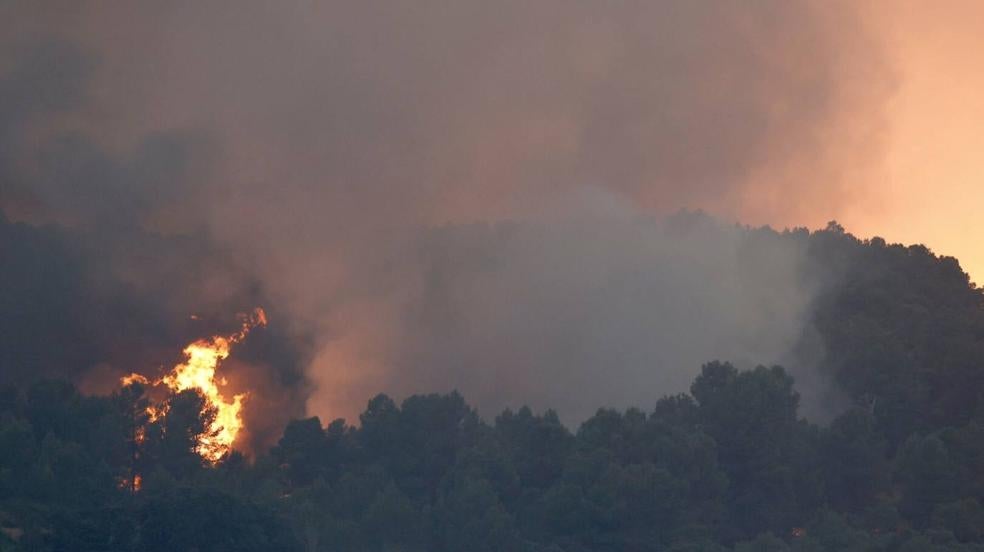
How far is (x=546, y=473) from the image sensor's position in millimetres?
69312

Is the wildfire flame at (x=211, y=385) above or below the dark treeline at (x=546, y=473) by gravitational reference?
above

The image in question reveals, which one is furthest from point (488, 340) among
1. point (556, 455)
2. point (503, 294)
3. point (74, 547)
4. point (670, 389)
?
point (74, 547)

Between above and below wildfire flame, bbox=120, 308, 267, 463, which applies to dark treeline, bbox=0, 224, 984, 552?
below

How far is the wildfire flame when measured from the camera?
2842 inches

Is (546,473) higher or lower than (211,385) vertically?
lower

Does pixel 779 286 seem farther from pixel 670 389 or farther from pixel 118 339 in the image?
pixel 118 339

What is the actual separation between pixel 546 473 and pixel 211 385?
54.2 ft

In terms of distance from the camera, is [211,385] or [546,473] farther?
[211,385]

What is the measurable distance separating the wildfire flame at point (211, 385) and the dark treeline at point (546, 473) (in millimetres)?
1284

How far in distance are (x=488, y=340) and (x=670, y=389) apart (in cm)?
959

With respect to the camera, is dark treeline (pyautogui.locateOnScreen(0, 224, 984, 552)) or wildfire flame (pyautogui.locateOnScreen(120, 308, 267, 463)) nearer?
dark treeline (pyautogui.locateOnScreen(0, 224, 984, 552))

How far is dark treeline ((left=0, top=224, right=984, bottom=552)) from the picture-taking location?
61562 millimetres

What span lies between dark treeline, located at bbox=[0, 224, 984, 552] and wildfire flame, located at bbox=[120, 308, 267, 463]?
1284mm

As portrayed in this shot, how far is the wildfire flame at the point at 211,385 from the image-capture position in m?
72.2
